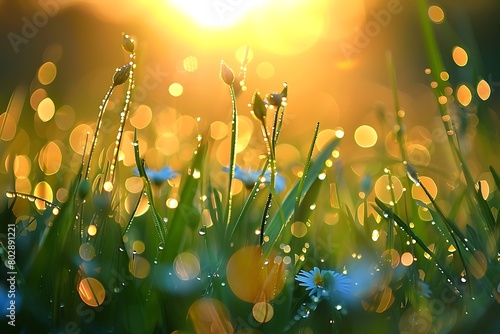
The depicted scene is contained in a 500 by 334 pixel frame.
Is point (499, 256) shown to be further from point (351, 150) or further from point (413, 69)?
point (413, 69)

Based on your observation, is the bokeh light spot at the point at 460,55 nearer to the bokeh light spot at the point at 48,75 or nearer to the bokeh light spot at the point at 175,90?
the bokeh light spot at the point at 175,90

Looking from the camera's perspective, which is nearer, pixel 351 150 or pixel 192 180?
pixel 192 180

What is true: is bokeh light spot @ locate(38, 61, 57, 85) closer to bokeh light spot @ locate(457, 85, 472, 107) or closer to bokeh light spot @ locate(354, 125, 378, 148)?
bokeh light spot @ locate(457, 85, 472, 107)

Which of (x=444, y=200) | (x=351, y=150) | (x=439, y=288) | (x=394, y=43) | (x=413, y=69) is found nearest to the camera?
(x=439, y=288)

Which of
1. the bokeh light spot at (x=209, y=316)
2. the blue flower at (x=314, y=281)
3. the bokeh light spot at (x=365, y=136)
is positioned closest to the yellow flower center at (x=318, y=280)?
the blue flower at (x=314, y=281)

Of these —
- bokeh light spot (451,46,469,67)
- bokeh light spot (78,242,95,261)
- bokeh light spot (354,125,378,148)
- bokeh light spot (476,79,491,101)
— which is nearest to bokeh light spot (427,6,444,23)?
bokeh light spot (451,46,469,67)

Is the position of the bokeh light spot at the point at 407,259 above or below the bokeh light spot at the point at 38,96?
below

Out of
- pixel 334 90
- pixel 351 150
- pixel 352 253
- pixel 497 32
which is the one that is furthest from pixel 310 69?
pixel 352 253

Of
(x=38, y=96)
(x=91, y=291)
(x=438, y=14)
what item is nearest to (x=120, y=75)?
(x=91, y=291)
